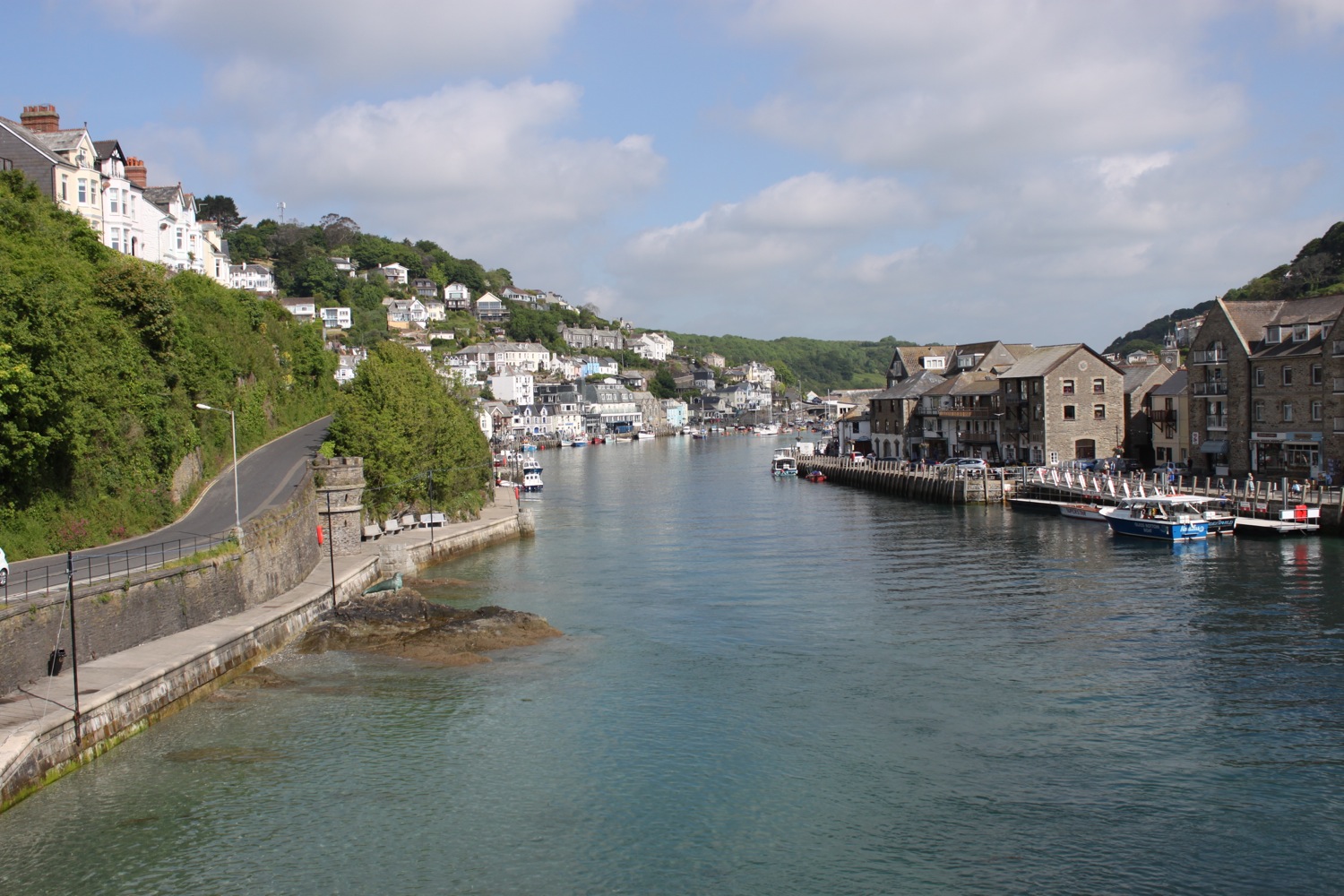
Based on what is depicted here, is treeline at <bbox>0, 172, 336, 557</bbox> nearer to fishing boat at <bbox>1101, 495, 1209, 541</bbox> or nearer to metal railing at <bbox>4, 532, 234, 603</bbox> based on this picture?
metal railing at <bbox>4, 532, 234, 603</bbox>

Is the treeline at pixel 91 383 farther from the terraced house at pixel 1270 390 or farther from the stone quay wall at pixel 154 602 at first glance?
the terraced house at pixel 1270 390

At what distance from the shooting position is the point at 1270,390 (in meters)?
52.1

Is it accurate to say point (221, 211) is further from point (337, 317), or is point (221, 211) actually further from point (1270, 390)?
point (1270, 390)

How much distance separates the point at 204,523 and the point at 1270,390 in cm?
4982

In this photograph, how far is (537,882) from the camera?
1559 centimetres

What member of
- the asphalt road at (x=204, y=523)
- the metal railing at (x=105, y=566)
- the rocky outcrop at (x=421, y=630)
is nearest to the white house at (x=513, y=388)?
the asphalt road at (x=204, y=523)

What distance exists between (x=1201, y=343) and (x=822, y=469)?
39.1 meters

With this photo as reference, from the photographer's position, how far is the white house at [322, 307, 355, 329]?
153 m

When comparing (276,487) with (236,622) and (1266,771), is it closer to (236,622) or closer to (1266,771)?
(236,622)

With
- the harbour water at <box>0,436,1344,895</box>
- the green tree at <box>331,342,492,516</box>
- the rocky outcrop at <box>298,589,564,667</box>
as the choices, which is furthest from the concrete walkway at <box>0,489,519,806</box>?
the green tree at <box>331,342,492,516</box>

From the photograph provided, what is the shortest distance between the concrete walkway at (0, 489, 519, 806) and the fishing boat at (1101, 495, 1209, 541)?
34.2 metres

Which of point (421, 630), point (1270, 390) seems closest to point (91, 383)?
point (421, 630)

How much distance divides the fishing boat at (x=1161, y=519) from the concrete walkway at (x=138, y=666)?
34.2 metres

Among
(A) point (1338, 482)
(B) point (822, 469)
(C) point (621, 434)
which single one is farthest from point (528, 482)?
(C) point (621, 434)
